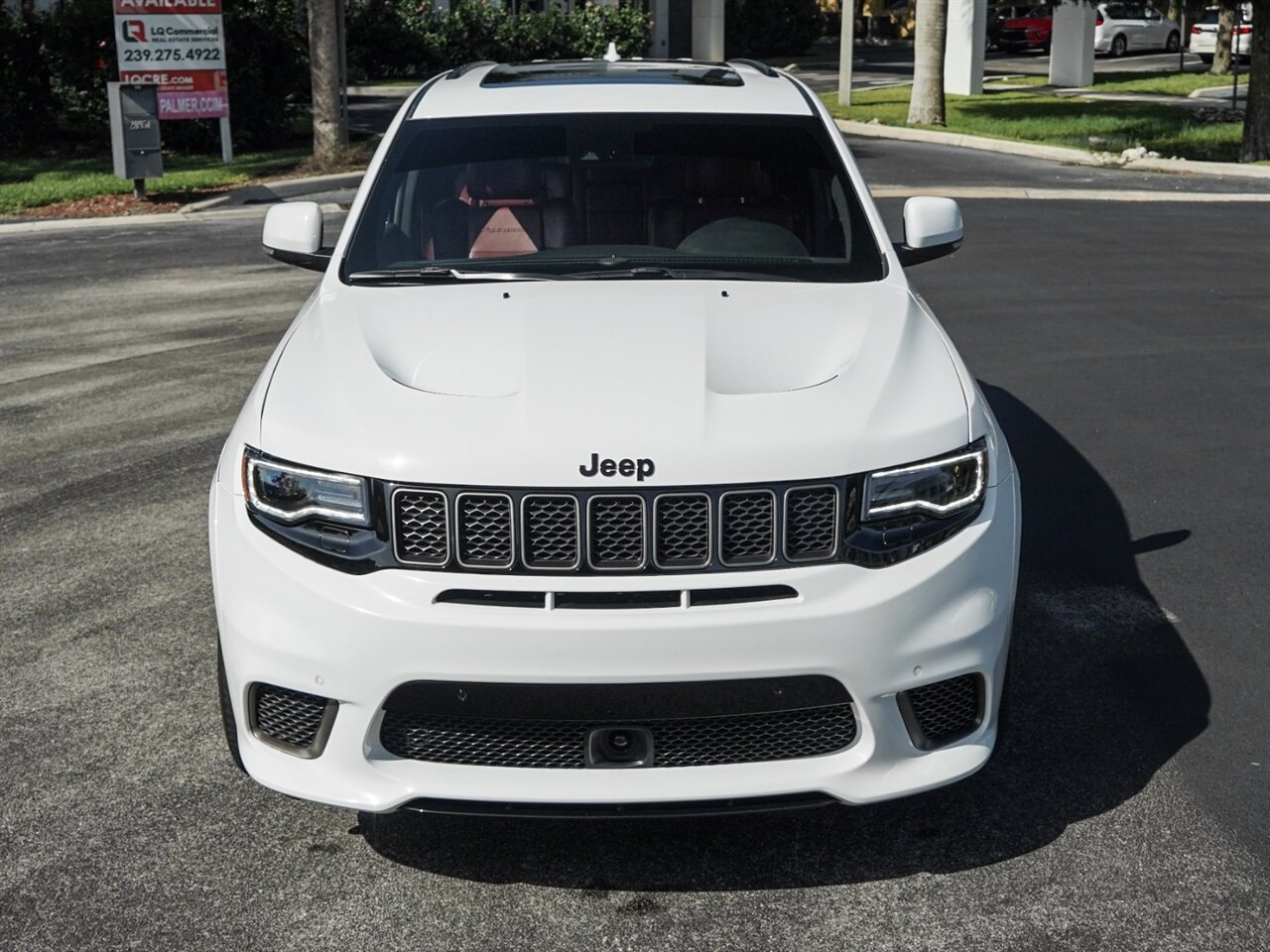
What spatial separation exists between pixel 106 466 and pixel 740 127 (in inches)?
151

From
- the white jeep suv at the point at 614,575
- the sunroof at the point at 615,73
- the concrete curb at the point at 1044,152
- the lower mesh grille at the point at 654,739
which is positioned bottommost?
the concrete curb at the point at 1044,152

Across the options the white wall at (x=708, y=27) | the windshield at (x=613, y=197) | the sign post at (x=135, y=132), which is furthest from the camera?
the white wall at (x=708, y=27)

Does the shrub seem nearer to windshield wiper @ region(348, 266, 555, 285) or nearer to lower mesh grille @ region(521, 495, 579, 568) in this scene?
windshield wiper @ region(348, 266, 555, 285)

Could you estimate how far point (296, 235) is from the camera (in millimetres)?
5141

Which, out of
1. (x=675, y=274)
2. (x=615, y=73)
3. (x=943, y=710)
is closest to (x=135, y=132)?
(x=615, y=73)

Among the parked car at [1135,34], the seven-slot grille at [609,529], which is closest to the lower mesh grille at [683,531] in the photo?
the seven-slot grille at [609,529]

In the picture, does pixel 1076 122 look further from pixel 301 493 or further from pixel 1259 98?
pixel 301 493

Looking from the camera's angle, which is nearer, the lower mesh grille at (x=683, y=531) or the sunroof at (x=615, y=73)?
the lower mesh grille at (x=683, y=531)

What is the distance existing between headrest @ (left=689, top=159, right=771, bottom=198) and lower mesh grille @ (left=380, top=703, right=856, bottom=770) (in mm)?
2213

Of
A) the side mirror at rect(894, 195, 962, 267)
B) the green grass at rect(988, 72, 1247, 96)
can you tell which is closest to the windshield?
the side mirror at rect(894, 195, 962, 267)

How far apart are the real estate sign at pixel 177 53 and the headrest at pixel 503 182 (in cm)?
1841

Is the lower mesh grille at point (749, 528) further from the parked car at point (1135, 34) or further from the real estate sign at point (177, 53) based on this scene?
the parked car at point (1135, 34)

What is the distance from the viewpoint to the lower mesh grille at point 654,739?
350cm

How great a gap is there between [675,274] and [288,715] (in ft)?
5.80
